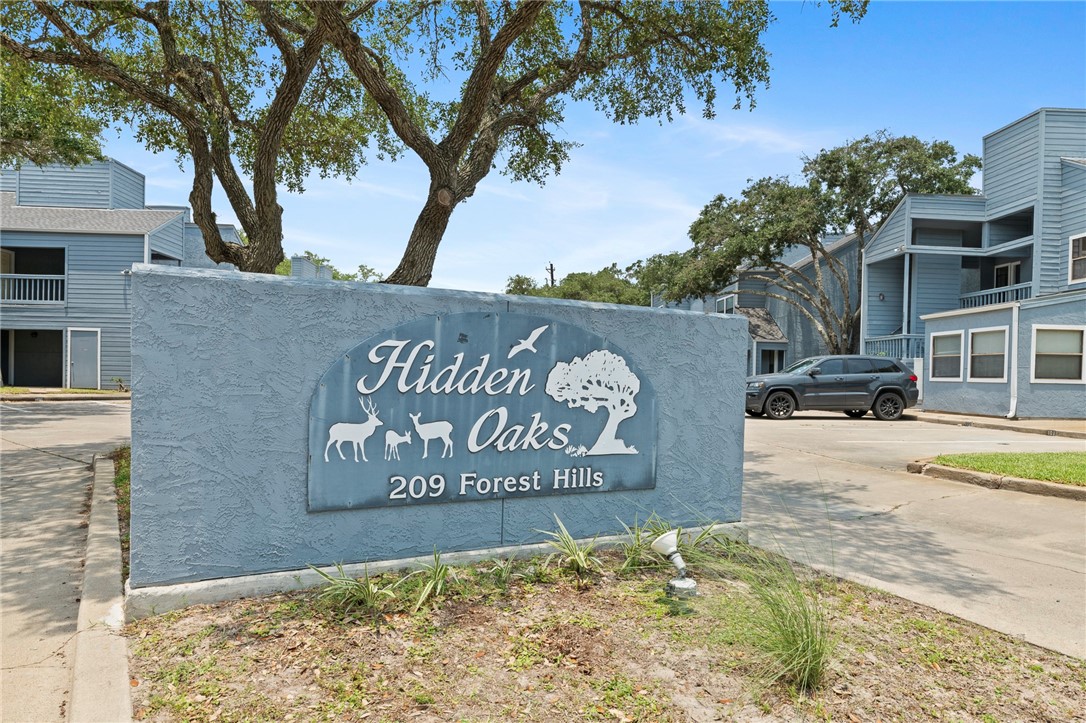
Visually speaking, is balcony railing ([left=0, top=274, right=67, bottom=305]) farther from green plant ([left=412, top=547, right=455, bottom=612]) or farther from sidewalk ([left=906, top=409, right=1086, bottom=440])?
sidewalk ([left=906, top=409, right=1086, bottom=440])

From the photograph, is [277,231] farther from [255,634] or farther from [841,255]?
[841,255]

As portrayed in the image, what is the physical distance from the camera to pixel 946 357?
19.2 m

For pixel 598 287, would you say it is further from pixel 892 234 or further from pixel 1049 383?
pixel 1049 383

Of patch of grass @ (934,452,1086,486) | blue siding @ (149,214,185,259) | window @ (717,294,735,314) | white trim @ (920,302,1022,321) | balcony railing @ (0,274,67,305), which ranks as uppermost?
blue siding @ (149,214,185,259)

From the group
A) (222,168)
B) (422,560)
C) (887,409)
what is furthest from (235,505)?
(887,409)

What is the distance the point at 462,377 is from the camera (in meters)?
4.38

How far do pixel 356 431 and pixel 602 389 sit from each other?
179 centimetres

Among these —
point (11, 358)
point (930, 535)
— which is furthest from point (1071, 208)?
point (11, 358)

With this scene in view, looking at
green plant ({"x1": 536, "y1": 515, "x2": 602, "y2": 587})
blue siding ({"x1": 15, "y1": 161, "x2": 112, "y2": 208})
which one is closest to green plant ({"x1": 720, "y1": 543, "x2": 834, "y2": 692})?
green plant ({"x1": 536, "y1": 515, "x2": 602, "y2": 587})

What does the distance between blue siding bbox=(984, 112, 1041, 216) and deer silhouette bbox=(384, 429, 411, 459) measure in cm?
2411

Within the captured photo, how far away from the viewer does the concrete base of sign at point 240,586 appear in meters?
3.64

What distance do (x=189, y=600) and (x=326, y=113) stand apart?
10.4 metres

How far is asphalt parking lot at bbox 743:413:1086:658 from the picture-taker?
167 inches

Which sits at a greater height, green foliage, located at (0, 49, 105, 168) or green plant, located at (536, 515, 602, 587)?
green foliage, located at (0, 49, 105, 168)
